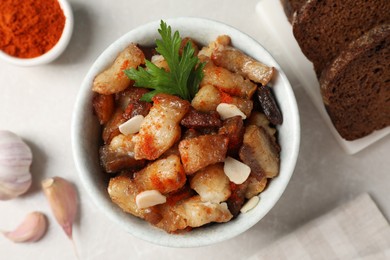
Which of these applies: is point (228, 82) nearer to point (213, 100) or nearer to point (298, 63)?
point (213, 100)

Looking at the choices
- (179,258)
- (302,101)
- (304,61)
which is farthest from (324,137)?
(179,258)

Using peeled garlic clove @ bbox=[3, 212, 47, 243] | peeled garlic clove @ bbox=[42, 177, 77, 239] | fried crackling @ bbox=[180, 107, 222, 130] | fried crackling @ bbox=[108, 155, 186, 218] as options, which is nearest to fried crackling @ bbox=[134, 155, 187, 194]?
fried crackling @ bbox=[108, 155, 186, 218]

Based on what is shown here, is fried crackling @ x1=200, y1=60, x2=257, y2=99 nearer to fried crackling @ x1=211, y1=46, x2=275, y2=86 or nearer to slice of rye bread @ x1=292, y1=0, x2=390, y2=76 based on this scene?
fried crackling @ x1=211, y1=46, x2=275, y2=86

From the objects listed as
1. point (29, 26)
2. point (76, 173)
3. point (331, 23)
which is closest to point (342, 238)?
point (331, 23)

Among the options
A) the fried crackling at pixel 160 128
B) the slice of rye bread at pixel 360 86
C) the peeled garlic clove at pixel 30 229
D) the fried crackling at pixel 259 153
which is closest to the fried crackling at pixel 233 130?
the fried crackling at pixel 259 153

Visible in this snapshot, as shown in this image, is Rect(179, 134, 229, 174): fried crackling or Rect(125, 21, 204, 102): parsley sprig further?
Rect(125, 21, 204, 102): parsley sprig

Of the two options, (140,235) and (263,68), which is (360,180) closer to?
(263,68)
